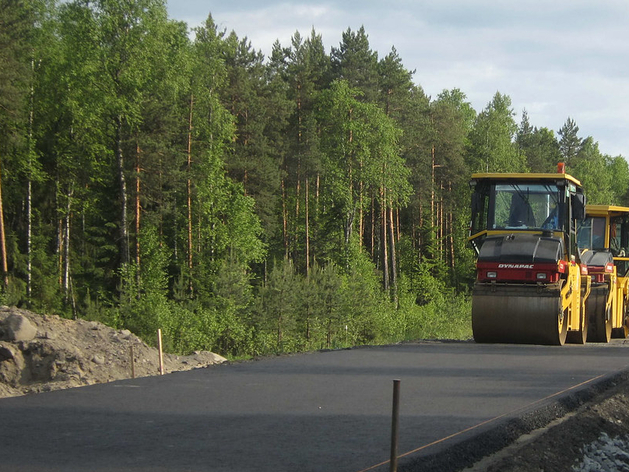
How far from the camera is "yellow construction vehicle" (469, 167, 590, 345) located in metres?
16.0

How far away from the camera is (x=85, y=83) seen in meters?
35.8

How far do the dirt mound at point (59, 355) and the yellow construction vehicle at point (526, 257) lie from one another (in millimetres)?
7191

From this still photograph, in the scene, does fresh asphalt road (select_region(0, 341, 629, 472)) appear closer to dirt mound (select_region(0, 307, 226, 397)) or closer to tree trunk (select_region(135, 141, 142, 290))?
dirt mound (select_region(0, 307, 226, 397))

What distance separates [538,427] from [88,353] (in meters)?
13.3

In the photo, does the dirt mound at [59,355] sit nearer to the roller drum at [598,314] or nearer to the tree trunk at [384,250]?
the roller drum at [598,314]

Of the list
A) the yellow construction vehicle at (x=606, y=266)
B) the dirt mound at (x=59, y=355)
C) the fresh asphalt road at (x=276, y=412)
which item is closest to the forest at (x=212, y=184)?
the yellow construction vehicle at (x=606, y=266)

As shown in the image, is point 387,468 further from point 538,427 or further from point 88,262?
point 88,262

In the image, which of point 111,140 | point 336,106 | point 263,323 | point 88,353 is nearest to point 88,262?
point 111,140

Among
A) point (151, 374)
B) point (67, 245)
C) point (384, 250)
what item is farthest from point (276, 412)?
point (384, 250)

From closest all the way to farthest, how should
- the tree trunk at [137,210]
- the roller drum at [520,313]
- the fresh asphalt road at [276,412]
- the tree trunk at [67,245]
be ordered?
the fresh asphalt road at [276,412] < the roller drum at [520,313] < the tree trunk at [137,210] < the tree trunk at [67,245]

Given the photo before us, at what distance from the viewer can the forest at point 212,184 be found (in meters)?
33.7

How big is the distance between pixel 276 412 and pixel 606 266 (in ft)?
48.2

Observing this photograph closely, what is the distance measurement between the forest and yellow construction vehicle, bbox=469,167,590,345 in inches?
360

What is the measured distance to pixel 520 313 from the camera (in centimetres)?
1605
